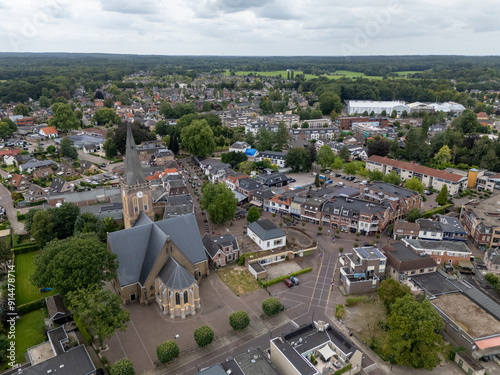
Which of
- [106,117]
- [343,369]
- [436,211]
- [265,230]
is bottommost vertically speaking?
[436,211]

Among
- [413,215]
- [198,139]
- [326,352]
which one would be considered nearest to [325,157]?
[413,215]

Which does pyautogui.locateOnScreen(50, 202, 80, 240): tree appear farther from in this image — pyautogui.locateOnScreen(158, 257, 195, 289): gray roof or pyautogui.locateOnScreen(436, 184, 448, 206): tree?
pyautogui.locateOnScreen(436, 184, 448, 206): tree

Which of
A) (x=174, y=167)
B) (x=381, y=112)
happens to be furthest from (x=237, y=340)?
(x=381, y=112)

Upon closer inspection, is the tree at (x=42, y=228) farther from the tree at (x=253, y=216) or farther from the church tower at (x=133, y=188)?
the tree at (x=253, y=216)

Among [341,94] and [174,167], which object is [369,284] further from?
[341,94]

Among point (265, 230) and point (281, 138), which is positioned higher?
point (281, 138)

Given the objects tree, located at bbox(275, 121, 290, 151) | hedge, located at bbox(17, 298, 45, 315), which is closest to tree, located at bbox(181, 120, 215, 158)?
tree, located at bbox(275, 121, 290, 151)

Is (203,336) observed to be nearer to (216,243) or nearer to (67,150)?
(216,243)
